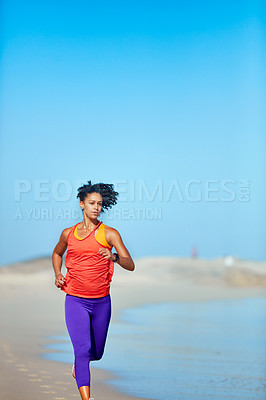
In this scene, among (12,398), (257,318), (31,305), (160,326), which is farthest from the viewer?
(31,305)

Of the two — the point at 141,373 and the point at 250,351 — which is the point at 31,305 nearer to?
the point at 250,351

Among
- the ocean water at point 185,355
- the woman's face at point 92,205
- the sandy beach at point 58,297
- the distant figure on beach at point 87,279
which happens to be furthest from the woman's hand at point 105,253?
the ocean water at point 185,355

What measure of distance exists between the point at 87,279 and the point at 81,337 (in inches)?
13.2

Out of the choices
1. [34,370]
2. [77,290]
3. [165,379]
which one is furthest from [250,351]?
[77,290]

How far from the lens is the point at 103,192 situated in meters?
4.33

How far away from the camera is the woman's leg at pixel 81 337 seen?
4133mm

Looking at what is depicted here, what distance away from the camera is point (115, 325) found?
10.4 meters

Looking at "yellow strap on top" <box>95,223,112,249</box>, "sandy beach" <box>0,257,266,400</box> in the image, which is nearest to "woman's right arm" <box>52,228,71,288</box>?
"yellow strap on top" <box>95,223,112,249</box>

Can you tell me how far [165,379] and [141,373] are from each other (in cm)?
35

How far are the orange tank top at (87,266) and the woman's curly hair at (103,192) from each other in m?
0.23

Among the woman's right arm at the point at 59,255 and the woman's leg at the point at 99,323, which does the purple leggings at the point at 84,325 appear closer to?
the woman's leg at the point at 99,323

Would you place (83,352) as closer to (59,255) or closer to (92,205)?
(59,255)

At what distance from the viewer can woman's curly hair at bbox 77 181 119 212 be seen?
14.1 feet

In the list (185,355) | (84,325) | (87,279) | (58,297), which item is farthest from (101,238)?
(58,297)
